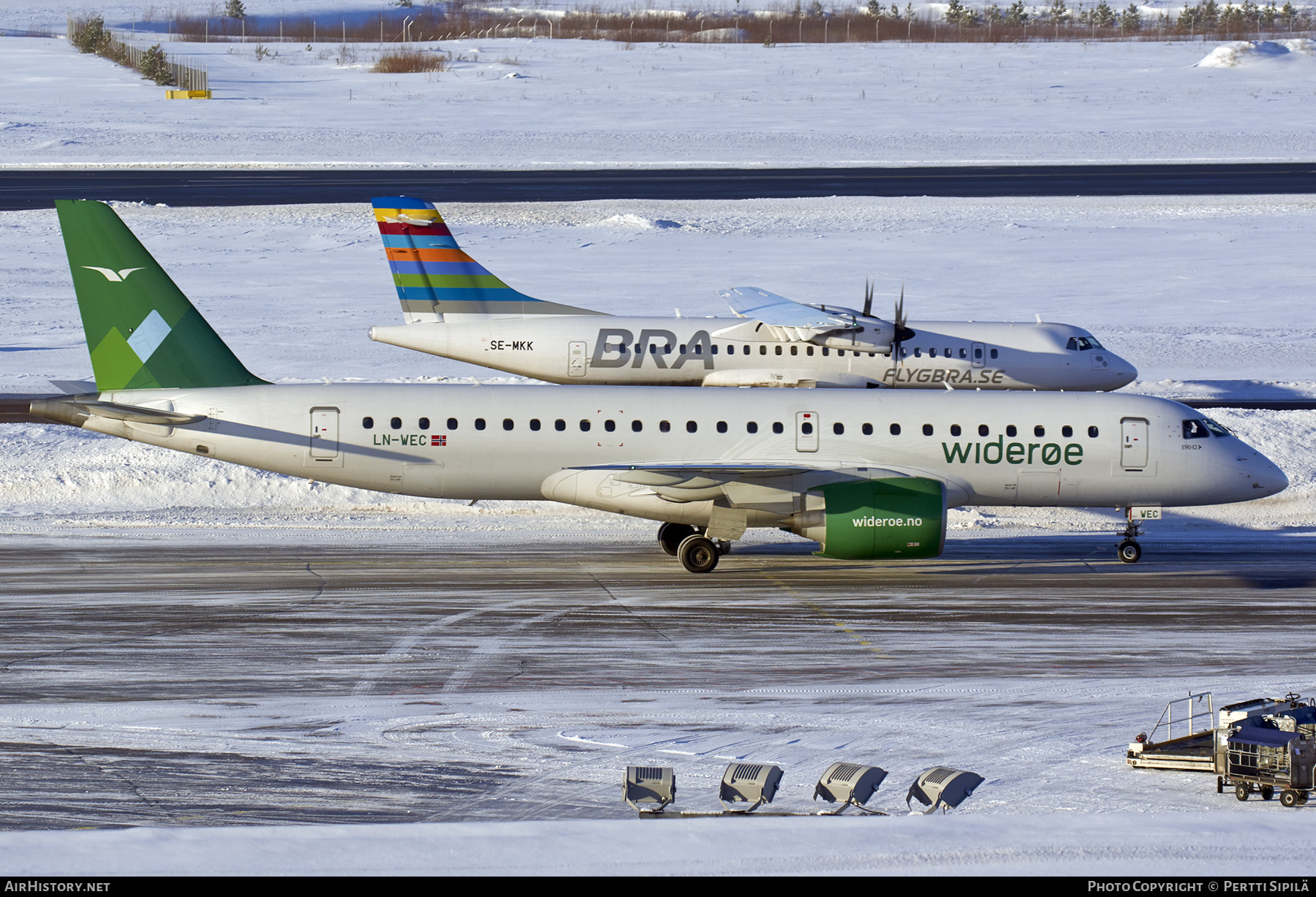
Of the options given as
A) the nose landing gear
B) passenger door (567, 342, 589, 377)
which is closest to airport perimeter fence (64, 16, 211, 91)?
passenger door (567, 342, 589, 377)

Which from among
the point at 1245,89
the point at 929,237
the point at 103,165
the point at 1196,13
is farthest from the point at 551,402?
the point at 1196,13

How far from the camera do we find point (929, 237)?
56812 mm

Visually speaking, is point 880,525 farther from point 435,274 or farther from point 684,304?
point 684,304

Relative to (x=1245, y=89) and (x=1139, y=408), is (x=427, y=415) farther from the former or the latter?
(x=1245, y=89)

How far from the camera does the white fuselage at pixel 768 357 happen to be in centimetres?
3394

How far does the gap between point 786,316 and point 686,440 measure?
32.8 ft

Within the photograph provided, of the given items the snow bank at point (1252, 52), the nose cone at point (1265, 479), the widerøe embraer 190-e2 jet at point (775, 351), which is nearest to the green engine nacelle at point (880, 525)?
the nose cone at point (1265, 479)

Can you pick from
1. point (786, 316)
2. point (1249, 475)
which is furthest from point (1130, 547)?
point (786, 316)

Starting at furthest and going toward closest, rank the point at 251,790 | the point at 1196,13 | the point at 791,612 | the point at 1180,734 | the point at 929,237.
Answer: the point at 1196,13, the point at 929,237, the point at 791,612, the point at 1180,734, the point at 251,790

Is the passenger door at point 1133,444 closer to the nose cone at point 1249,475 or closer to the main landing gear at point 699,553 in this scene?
the nose cone at point 1249,475

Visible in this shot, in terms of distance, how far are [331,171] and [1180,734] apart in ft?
189

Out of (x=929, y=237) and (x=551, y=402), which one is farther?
(x=929, y=237)

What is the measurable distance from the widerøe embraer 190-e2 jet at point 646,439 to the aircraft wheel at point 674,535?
0.10 ft

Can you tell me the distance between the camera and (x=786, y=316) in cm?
3325
